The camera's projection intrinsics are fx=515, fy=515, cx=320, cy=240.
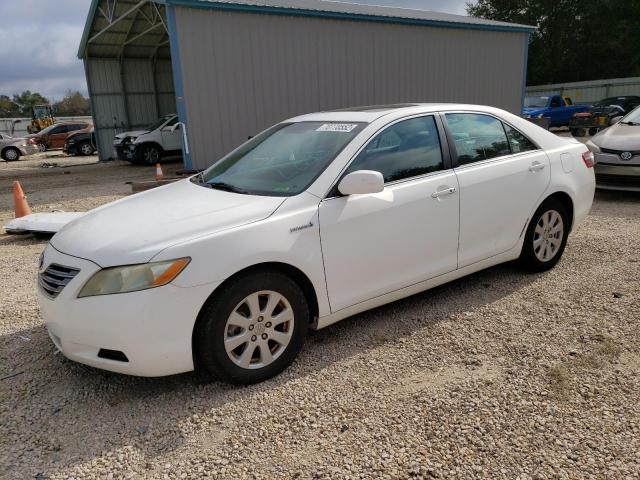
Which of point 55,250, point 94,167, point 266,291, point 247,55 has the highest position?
point 247,55

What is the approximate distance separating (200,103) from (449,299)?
930cm

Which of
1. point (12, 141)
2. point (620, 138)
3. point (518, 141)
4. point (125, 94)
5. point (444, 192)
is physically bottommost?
point (12, 141)

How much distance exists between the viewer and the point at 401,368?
3.28 m

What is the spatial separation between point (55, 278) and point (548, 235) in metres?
4.00

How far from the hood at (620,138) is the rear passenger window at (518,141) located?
4.12 meters

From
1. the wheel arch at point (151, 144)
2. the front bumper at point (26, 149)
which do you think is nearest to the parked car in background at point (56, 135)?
the front bumper at point (26, 149)

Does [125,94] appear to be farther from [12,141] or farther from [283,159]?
[283,159]

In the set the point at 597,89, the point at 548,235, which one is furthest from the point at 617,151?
the point at 597,89

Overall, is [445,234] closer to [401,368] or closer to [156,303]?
[401,368]

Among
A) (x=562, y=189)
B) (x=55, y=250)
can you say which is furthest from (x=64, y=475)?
(x=562, y=189)

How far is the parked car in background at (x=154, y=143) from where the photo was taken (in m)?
17.1

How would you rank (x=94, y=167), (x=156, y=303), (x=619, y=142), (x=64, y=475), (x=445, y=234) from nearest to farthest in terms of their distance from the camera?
1. (x=64, y=475)
2. (x=156, y=303)
3. (x=445, y=234)
4. (x=619, y=142)
5. (x=94, y=167)

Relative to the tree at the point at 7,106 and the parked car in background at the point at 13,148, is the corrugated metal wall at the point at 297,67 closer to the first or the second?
the parked car in background at the point at 13,148

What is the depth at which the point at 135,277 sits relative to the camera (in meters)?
2.73
